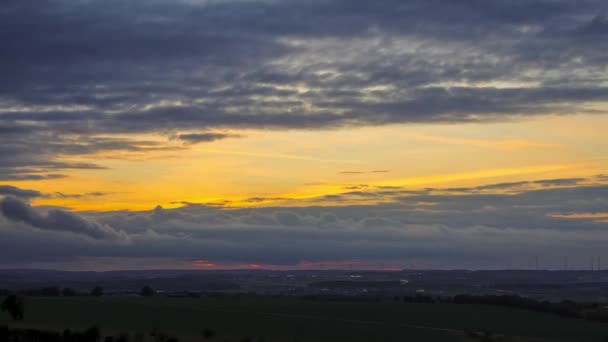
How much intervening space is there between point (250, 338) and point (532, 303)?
5741cm

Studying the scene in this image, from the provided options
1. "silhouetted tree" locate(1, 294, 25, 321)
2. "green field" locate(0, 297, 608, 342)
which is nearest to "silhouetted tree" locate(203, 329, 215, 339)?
"green field" locate(0, 297, 608, 342)

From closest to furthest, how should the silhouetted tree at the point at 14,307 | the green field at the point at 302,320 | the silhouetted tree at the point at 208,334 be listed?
1. the silhouetted tree at the point at 208,334
2. the green field at the point at 302,320
3. the silhouetted tree at the point at 14,307

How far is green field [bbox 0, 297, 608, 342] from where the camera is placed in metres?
84.0

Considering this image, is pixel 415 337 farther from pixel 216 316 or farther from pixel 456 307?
pixel 456 307

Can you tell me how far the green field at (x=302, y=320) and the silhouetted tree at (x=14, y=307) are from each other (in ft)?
2.68

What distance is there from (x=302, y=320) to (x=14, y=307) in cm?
2882

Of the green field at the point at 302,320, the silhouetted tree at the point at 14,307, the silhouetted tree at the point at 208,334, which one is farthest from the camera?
the silhouetted tree at the point at 14,307

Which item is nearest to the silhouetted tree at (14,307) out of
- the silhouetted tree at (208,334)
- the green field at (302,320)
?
the green field at (302,320)

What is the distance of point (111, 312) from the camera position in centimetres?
9894

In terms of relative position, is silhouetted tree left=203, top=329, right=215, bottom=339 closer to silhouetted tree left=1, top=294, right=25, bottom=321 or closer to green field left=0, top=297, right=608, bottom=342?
green field left=0, top=297, right=608, bottom=342

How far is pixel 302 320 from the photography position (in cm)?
9550

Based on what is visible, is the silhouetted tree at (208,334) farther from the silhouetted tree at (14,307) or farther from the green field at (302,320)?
the silhouetted tree at (14,307)

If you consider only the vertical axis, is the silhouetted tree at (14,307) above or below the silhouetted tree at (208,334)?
above

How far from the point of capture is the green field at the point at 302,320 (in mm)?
84000
